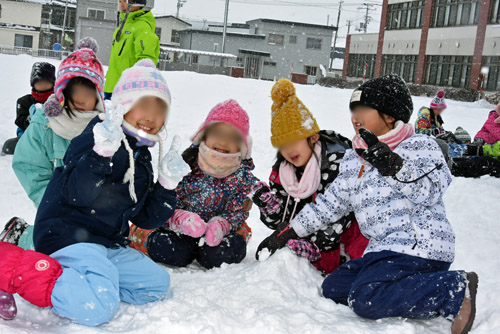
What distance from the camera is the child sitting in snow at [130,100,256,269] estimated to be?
3.29m

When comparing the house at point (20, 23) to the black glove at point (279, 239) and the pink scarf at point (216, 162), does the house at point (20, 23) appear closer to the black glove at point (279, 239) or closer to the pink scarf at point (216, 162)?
the pink scarf at point (216, 162)

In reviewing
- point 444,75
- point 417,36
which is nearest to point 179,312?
point 444,75

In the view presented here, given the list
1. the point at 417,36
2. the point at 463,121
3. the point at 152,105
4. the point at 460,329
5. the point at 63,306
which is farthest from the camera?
the point at 417,36

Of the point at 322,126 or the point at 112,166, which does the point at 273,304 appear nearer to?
the point at 112,166

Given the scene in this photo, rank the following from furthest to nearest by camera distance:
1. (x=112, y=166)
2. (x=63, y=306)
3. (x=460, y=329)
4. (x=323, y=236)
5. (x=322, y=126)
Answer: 1. (x=322, y=126)
2. (x=323, y=236)
3. (x=112, y=166)
4. (x=460, y=329)
5. (x=63, y=306)

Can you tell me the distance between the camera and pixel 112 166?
250 cm

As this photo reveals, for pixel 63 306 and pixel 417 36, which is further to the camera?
pixel 417 36

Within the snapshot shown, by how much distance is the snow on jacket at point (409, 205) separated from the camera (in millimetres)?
2580

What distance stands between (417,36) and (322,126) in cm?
2201

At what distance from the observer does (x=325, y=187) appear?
3367 mm

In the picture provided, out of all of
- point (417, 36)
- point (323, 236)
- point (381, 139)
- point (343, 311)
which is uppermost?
point (417, 36)

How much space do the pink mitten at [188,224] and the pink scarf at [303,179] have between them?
656 mm

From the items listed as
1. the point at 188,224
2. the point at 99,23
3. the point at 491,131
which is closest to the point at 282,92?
the point at 188,224

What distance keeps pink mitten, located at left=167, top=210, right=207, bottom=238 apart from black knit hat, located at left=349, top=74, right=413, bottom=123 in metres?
1.35
